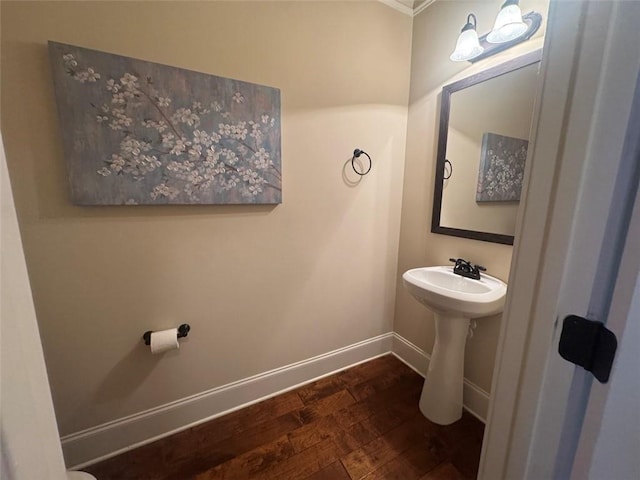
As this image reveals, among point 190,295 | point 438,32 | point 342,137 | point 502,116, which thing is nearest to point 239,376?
point 190,295

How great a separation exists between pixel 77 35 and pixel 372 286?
2002 mm

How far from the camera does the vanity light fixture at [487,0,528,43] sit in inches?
44.5

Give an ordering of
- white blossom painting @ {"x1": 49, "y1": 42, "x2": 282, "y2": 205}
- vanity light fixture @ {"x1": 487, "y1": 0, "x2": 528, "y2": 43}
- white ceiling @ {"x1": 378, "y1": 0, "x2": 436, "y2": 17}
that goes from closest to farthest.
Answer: white blossom painting @ {"x1": 49, "y1": 42, "x2": 282, "y2": 205} < vanity light fixture @ {"x1": 487, "y1": 0, "x2": 528, "y2": 43} < white ceiling @ {"x1": 378, "y1": 0, "x2": 436, "y2": 17}

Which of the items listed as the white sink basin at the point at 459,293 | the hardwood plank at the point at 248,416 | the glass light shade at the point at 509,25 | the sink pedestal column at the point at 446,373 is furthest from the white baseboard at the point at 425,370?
the glass light shade at the point at 509,25

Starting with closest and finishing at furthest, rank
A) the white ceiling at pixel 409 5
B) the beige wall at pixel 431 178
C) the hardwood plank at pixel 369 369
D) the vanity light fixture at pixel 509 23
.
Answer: the vanity light fixture at pixel 509 23 < the beige wall at pixel 431 178 < the white ceiling at pixel 409 5 < the hardwood plank at pixel 369 369

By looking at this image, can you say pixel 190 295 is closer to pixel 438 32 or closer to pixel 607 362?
pixel 607 362

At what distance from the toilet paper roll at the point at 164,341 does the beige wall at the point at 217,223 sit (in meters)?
0.07

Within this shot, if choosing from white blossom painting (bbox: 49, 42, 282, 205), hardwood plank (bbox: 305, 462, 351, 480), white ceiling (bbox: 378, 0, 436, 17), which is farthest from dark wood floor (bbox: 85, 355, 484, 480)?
white ceiling (bbox: 378, 0, 436, 17)

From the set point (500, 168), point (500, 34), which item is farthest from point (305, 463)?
point (500, 34)

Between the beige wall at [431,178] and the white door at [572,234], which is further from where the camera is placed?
the beige wall at [431,178]

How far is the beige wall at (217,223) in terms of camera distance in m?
1.02

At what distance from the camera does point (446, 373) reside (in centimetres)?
145

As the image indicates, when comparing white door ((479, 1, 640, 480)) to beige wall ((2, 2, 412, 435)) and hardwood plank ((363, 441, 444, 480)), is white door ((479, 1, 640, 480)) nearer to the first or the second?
hardwood plank ((363, 441, 444, 480))

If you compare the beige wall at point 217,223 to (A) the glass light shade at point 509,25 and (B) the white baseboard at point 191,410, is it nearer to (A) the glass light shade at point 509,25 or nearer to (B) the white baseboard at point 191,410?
(B) the white baseboard at point 191,410
